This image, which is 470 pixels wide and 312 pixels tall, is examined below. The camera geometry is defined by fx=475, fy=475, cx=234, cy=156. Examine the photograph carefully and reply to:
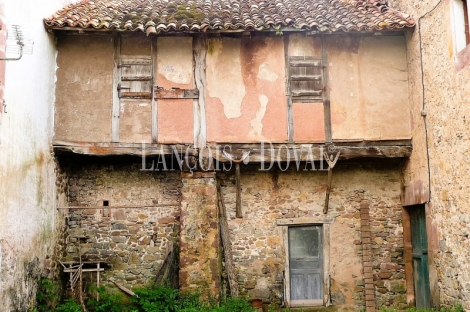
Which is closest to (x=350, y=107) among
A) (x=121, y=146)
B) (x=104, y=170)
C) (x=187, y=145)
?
(x=187, y=145)

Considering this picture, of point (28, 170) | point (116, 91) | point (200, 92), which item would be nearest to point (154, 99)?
point (116, 91)

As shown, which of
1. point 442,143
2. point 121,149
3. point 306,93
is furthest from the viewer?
point 306,93

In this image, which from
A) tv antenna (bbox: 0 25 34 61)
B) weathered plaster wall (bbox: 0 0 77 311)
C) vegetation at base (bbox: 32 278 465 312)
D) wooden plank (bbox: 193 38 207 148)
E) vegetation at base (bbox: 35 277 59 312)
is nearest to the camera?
weathered plaster wall (bbox: 0 0 77 311)

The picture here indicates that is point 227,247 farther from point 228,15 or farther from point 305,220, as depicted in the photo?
point 228,15

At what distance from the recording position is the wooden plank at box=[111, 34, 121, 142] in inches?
366

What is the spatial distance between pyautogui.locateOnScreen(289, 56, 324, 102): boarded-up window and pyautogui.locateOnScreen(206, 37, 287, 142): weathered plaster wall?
0.73 feet

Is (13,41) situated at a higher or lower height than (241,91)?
higher

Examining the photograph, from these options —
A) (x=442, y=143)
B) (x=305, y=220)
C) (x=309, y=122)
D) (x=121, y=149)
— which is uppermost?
(x=309, y=122)

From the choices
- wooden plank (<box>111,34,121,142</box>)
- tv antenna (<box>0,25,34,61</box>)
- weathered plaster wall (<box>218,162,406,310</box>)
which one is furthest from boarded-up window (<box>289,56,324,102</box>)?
tv antenna (<box>0,25,34,61</box>)

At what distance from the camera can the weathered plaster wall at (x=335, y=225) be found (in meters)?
9.84

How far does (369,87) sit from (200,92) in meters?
3.42

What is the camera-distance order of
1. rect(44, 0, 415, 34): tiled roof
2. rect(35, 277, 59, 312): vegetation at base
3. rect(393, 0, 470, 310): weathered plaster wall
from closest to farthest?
rect(393, 0, 470, 310): weathered plaster wall < rect(35, 277, 59, 312): vegetation at base < rect(44, 0, 415, 34): tiled roof

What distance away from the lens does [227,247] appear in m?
9.57

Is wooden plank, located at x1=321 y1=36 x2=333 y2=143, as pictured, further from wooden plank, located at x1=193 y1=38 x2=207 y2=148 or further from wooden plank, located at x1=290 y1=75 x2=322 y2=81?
wooden plank, located at x1=193 y1=38 x2=207 y2=148
